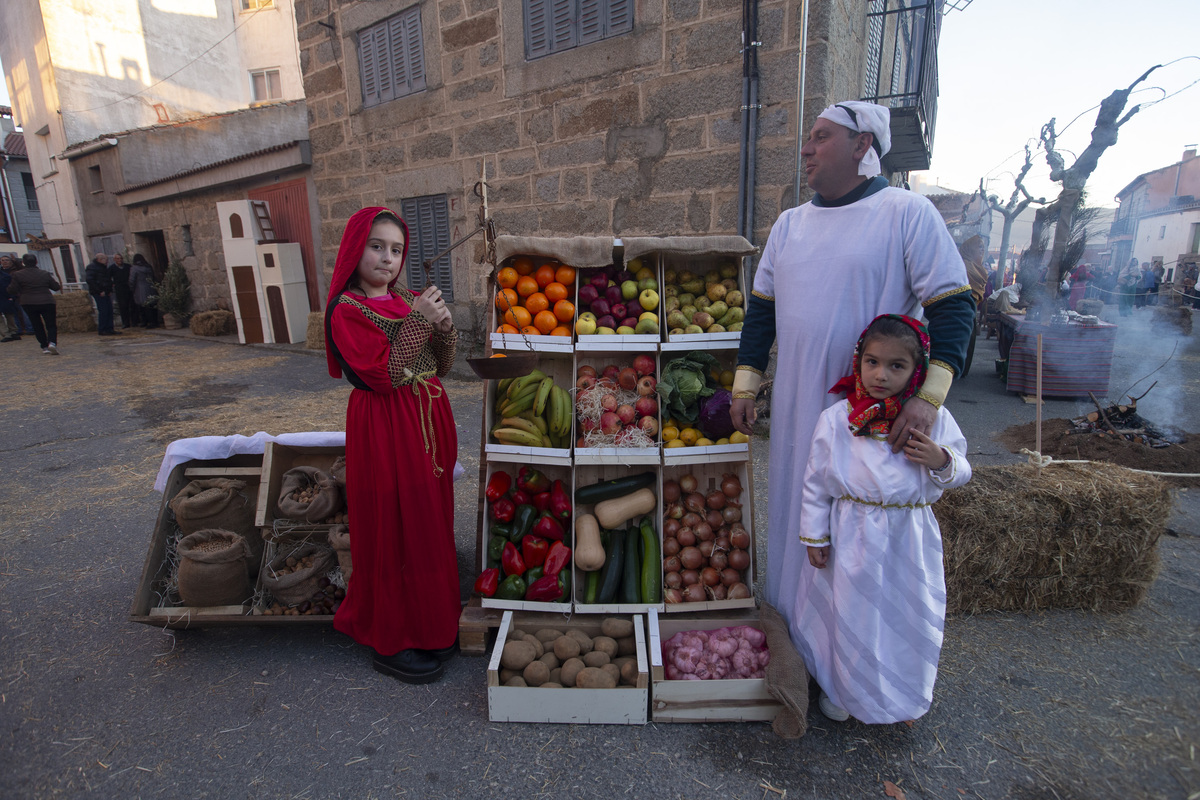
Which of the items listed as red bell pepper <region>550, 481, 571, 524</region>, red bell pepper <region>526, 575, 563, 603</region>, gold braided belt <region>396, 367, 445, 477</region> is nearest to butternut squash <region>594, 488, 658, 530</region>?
red bell pepper <region>550, 481, 571, 524</region>

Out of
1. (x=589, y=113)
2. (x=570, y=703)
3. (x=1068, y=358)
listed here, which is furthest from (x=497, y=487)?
(x=1068, y=358)

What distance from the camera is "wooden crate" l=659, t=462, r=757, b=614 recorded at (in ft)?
9.25

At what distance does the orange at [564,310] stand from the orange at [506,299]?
0.22 meters

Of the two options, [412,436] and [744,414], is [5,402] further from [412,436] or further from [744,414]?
[744,414]

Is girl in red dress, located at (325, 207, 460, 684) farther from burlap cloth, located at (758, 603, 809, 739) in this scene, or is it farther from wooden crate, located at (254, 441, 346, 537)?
burlap cloth, located at (758, 603, 809, 739)

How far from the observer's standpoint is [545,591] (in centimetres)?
285

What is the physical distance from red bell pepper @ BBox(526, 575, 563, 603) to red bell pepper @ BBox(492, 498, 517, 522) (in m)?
0.38

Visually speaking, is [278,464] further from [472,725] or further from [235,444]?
[472,725]

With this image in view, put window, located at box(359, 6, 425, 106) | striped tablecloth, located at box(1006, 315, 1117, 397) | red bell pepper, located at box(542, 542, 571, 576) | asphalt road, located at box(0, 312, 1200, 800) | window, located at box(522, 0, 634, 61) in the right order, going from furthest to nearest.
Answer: window, located at box(359, 6, 425, 106)
striped tablecloth, located at box(1006, 315, 1117, 397)
window, located at box(522, 0, 634, 61)
red bell pepper, located at box(542, 542, 571, 576)
asphalt road, located at box(0, 312, 1200, 800)

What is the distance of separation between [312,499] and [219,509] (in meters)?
0.52

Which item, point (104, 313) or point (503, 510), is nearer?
point (503, 510)

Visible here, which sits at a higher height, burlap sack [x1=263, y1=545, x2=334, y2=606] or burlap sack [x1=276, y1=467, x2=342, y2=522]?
burlap sack [x1=276, y1=467, x2=342, y2=522]

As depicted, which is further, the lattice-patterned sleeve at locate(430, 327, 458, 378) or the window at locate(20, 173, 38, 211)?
the window at locate(20, 173, 38, 211)

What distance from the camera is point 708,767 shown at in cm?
220
